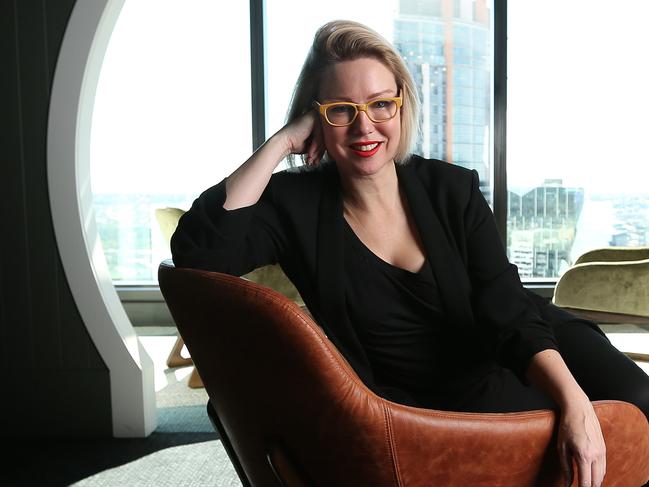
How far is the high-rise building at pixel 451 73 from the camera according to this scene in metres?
5.09

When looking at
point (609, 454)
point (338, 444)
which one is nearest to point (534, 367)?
point (609, 454)

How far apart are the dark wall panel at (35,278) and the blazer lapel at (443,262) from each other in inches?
68.8

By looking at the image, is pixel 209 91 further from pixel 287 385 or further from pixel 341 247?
pixel 287 385

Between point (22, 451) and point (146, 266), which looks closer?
point (22, 451)

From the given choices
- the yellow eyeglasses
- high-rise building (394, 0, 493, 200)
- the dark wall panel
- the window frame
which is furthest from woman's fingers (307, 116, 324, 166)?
high-rise building (394, 0, 493, 200)

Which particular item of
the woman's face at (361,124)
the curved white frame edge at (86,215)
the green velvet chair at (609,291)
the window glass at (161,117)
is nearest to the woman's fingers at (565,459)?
the woman's face at (361,124)

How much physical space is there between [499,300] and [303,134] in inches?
21.8

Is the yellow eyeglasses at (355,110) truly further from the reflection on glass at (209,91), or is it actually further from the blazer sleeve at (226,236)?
the reflection on glass at (209,91)

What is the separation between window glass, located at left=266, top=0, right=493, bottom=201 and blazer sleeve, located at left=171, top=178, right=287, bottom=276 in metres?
3.80

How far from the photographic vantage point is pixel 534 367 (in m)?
1.14

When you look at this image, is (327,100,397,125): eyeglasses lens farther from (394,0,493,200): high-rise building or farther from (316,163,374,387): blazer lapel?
(394,0,493,200): high-rise building

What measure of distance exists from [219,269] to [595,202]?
4506 mm

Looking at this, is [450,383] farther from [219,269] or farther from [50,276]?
[50,276]

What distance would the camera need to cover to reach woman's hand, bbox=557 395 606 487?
3.05 ft
